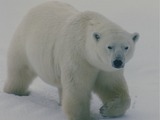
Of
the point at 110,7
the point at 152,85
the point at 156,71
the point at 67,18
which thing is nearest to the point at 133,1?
the point at 110,7

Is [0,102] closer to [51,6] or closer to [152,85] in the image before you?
[51,6]

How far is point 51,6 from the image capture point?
680cm

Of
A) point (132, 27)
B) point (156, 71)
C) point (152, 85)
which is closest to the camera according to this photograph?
point (152, 85)

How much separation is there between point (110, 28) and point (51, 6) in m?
1.54

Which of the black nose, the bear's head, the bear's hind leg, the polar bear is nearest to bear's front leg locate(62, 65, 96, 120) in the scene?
the polar bear

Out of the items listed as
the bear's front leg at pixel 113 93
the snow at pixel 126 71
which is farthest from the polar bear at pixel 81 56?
the snow at pixel 126 71

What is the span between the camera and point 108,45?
209 inches

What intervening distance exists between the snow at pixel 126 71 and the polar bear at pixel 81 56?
0.25 metres

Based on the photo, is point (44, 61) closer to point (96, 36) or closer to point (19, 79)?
point (19, 79)

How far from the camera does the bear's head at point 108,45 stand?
522 centimetres

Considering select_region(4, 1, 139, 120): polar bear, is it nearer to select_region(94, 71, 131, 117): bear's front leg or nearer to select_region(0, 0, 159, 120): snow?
select_region(94, 71, 131, 117): bear's front leg

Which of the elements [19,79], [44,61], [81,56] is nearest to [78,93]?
[81,56]

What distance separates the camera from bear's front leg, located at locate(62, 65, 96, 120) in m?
5.63

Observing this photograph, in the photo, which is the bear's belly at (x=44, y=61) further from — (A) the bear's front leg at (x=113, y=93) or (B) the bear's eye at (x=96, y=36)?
(B) the bear's eye at (x=96, y=36)
